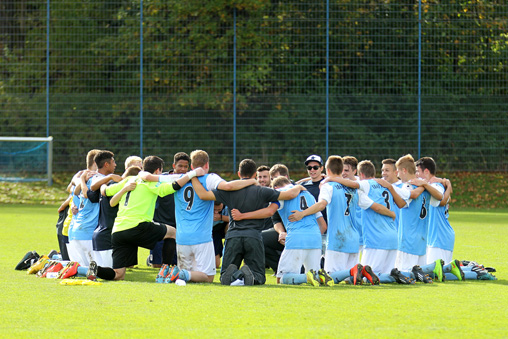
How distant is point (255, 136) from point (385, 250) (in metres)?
15.4

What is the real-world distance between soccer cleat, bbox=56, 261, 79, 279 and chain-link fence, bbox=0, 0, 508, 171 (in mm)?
15128

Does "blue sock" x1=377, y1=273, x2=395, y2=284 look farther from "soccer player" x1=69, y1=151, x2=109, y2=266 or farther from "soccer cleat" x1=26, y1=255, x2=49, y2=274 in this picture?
"soccer cleat" x1=26, y1=255, x2=49, y2=274

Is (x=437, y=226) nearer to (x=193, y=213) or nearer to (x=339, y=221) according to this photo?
(x=339, y=221)

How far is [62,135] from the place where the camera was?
25.1 m

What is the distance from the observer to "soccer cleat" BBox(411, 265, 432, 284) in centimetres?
948

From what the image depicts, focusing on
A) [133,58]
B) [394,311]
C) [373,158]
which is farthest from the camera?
[133,58]

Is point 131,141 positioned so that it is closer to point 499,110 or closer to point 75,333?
point 499,110

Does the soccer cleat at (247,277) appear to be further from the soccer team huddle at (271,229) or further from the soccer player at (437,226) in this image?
the soccer player at (437,226)

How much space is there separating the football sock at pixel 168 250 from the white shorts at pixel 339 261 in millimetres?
2325

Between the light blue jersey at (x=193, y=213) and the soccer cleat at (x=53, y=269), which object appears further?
the soccer cleat at (x=53, y=269)

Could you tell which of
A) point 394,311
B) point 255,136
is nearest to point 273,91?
point 255,136

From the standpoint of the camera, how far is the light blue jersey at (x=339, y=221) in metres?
9.59

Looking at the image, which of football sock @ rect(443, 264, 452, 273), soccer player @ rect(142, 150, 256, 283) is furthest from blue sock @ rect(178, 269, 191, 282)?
football sock @ rect(443, 264, 452, 273)

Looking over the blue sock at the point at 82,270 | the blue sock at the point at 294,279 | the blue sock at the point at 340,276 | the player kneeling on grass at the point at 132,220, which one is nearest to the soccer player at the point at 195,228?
the player kneeling on grass at the point at 132,220
